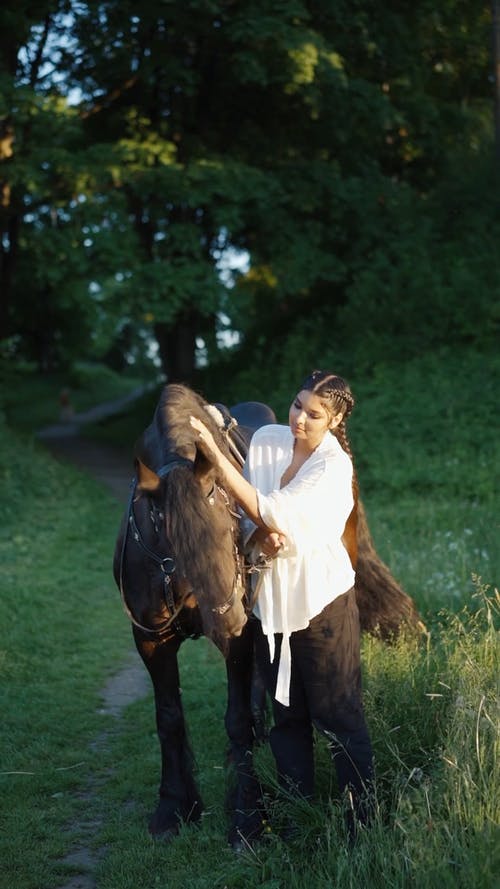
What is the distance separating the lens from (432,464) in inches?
516

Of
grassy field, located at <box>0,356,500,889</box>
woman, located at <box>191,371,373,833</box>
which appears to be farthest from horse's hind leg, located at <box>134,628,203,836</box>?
woman, located at <box>191,371,373,833</box>

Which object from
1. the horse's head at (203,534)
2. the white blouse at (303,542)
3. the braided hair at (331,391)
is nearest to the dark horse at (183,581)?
the horse's head at (203,534)

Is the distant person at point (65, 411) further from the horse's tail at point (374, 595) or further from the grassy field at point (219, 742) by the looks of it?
the horse's tail at point (374, 595)

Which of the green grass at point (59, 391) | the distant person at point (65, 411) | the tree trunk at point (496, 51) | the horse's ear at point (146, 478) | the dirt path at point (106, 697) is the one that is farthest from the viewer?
the green grass at point (59, 391)

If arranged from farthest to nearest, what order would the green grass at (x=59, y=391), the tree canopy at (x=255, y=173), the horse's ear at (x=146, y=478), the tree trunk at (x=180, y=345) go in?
the green grass at (x=59, y=391)
the tree trunk at (x=180, y=345)
the tree canopy at (x=255, y=173)
the horse's ear at (x=146, y=478)

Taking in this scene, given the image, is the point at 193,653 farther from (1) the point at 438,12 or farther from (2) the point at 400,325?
(1) the point at 438,12

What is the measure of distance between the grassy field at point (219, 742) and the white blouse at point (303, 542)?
2.17 ft

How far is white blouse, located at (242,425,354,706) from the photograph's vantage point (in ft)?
12.1

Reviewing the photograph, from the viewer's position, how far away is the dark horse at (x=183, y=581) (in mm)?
3686

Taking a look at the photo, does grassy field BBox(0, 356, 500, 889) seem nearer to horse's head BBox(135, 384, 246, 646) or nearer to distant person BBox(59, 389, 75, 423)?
horse's head BBox(135, 384, 246, 646)

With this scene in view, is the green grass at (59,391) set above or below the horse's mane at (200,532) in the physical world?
below

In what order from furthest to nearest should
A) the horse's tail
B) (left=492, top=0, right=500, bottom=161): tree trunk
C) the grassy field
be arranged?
(left=492, top=0, right=500, bottom=161): tree trunk
the horse's tail
the grassy field

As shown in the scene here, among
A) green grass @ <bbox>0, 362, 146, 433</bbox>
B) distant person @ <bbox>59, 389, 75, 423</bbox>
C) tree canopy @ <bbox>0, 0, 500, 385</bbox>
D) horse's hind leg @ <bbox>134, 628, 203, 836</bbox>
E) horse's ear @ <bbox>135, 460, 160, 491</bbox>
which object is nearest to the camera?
horse's ear @ <bbox>135, 460, 160, 491</bbox>

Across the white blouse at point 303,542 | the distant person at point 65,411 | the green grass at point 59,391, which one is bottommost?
the green grass at point 59,391
